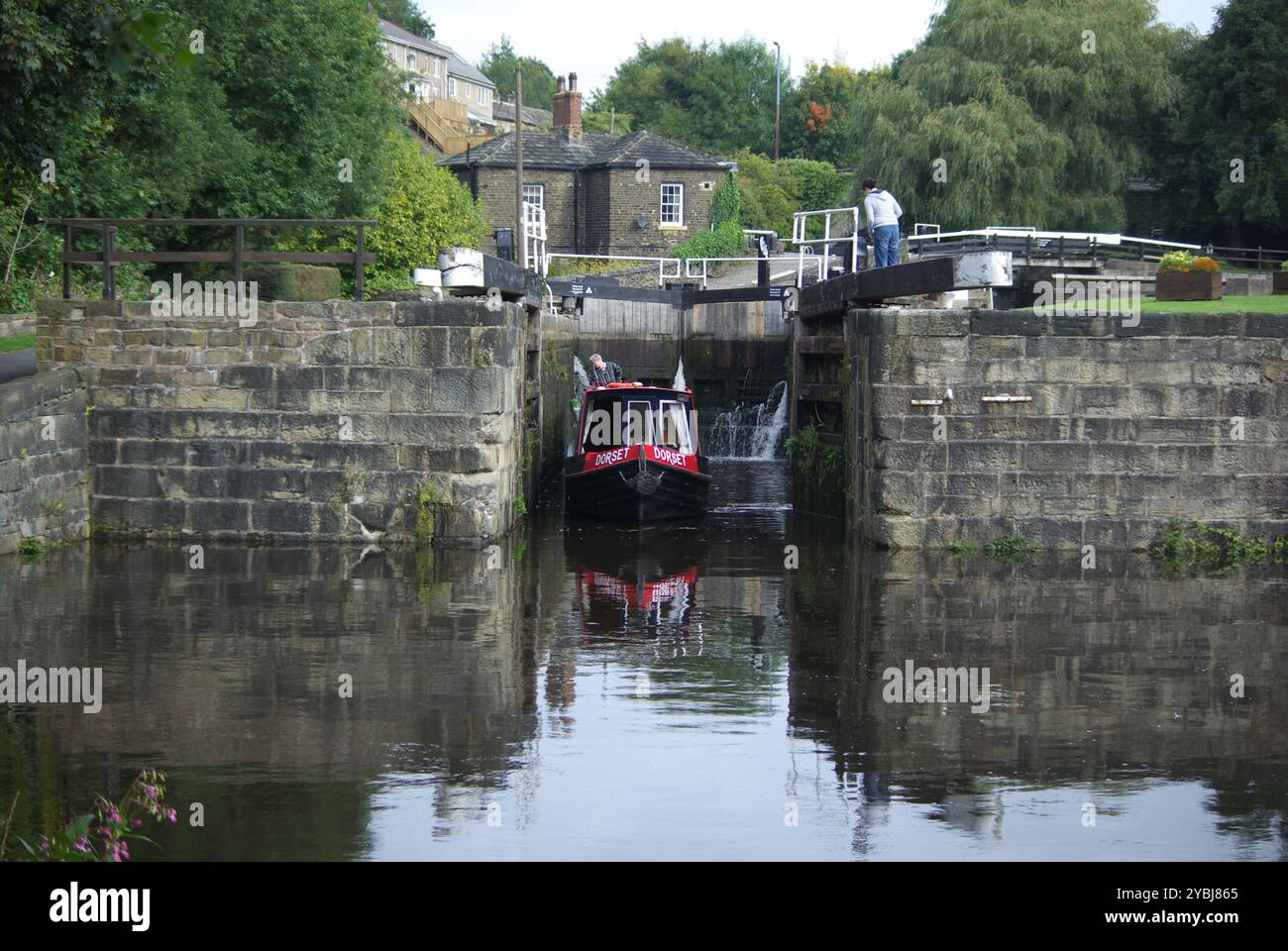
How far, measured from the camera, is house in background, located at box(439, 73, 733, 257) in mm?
50781

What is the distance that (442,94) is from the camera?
8219cm

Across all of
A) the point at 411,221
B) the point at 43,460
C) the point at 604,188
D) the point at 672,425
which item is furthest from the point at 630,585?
the point at 604,188

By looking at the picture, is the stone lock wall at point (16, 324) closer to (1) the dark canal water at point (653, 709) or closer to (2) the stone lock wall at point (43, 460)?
(2) the stone lock wall at point (43, 460)

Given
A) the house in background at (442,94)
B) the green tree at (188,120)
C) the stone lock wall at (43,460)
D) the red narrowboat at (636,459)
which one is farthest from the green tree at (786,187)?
the stone lock wall at (43,460)

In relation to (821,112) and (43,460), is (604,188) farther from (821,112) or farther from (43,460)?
(43,460)

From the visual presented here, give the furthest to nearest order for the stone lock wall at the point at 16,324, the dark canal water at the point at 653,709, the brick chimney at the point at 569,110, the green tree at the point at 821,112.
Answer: the green tree at the point at 821,112
the brick chimney at the point at 569,110
the stone lock wall at the point at 16,324
the dark canal water at the point at 653,709

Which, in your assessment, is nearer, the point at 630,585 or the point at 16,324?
the point at 630,585

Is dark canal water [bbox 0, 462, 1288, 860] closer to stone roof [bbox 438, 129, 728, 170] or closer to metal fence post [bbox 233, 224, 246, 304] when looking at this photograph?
metal fence post [bbox 233, 224, 246, 304]

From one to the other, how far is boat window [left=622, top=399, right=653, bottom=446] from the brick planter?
32.8 ft

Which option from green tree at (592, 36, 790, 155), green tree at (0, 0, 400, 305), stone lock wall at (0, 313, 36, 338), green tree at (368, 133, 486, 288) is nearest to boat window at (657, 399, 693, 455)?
green tree at (0, 0, 400, 305)

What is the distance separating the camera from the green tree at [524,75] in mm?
111562

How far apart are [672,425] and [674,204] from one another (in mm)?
→ 33943

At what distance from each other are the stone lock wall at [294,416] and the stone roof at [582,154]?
36.8 metres

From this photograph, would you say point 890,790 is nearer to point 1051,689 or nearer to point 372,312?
point 1051,689
